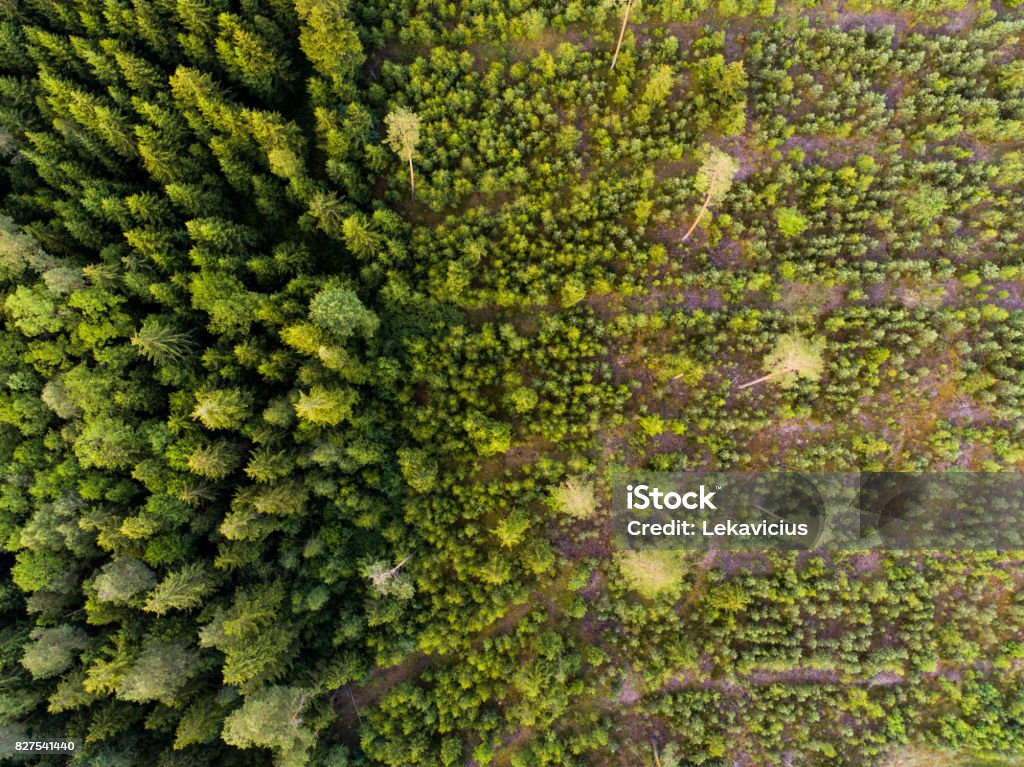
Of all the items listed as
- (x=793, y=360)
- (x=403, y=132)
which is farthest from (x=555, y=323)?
(x=403, y=132)

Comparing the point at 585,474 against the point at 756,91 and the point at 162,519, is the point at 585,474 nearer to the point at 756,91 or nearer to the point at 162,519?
the point at 162,519

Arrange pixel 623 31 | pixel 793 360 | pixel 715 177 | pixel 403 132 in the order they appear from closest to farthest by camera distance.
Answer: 1. pixel 403 132
2. pixel 793 360
3. pixel 715 177
4. pixel 623 31

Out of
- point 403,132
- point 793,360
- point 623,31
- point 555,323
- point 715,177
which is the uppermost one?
point 623,31

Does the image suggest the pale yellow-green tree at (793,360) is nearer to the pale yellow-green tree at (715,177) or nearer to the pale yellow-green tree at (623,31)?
the pale yellow-green tree at (715,177)

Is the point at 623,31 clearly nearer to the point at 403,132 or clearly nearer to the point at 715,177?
the point at 715,177

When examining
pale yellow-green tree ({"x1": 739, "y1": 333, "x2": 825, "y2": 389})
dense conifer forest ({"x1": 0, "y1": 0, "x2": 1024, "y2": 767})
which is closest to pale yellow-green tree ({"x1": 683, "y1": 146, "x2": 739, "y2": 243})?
dense conifer forest ({"x1": 0, "y1": 0, "x2": 1024, "y2": 767})

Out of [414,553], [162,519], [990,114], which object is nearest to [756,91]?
[990,114]

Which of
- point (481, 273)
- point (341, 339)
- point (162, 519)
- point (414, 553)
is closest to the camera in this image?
point (162, 519)
